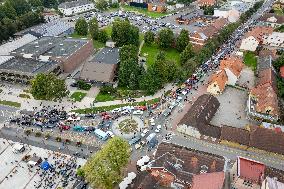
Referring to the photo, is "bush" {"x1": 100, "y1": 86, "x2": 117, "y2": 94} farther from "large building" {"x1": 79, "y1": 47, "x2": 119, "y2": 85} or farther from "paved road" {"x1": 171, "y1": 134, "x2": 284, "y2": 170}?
"paved road" {"x1": 171, "y1": 134, "x2": 284, "y2": 170}

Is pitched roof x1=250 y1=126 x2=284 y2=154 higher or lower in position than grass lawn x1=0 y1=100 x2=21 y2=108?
higher

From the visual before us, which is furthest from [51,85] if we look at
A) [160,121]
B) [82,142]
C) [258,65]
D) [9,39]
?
[258,65]

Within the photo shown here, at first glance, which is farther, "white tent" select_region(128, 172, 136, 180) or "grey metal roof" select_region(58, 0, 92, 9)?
"grey metal roof" select_region(58, 0, 92, 9)

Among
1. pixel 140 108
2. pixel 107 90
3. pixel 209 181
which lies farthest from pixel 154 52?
pixel 209 181

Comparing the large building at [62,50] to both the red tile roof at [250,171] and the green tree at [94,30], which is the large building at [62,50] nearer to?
the green tree at [94,30]

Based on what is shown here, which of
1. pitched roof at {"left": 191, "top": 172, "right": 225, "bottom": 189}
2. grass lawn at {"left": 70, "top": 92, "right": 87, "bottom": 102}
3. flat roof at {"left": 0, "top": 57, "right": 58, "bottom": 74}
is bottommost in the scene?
grass lawn at {"left": 70, "top": 92, "right": 87, "bottom": 102}

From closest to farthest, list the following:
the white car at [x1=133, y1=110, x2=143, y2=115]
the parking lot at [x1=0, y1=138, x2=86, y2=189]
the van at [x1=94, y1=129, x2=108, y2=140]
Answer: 1. the parking lot at [x1=0, y1=138, x2=86, y2=189]
2. the van at [x1=94, y1=129, x2=108, y2=140]
3. the white car at [x1=133, y1=110, x2=143, y2=115]

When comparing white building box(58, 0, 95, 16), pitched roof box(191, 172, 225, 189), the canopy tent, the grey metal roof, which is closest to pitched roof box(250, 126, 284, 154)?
pitched roof box(191, 172, 225, 189)
